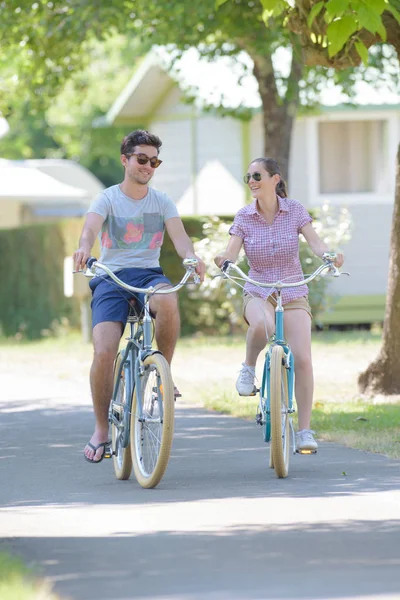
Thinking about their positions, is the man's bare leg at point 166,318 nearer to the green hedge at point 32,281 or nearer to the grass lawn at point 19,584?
the grass lawn at point 19,584

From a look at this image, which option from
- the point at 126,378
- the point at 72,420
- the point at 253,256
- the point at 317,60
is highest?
the point at 317,60

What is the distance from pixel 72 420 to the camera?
12.1 meters

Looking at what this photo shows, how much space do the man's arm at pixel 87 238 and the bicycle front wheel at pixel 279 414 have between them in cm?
115

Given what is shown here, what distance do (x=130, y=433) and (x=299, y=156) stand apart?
57.6ft

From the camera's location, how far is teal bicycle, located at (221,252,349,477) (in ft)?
27.0

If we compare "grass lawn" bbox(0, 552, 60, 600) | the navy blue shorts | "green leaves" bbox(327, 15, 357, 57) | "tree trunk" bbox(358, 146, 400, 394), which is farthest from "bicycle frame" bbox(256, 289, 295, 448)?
"tree trunk" bbox(358, 146, 400, 394)

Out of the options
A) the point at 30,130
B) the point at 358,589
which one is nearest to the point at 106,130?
Answer: the point at 30,130

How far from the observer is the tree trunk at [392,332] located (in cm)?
1309

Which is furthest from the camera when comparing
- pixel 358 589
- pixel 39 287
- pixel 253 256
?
pixel 39 287

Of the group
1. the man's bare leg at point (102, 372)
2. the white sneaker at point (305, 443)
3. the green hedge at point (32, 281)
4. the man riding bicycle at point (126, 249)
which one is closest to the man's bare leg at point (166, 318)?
the man riding bicycle at point (126, 249)

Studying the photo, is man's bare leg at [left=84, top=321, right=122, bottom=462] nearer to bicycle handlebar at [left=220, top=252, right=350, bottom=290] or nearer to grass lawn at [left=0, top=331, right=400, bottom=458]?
bicycle handlebar at [left=220, top=252, right=350, bottom=290]

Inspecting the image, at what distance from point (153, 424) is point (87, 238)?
1.08 metres

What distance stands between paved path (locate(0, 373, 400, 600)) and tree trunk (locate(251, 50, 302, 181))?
10037 mm

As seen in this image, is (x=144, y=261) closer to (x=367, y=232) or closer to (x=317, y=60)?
(x=317, y=60)
